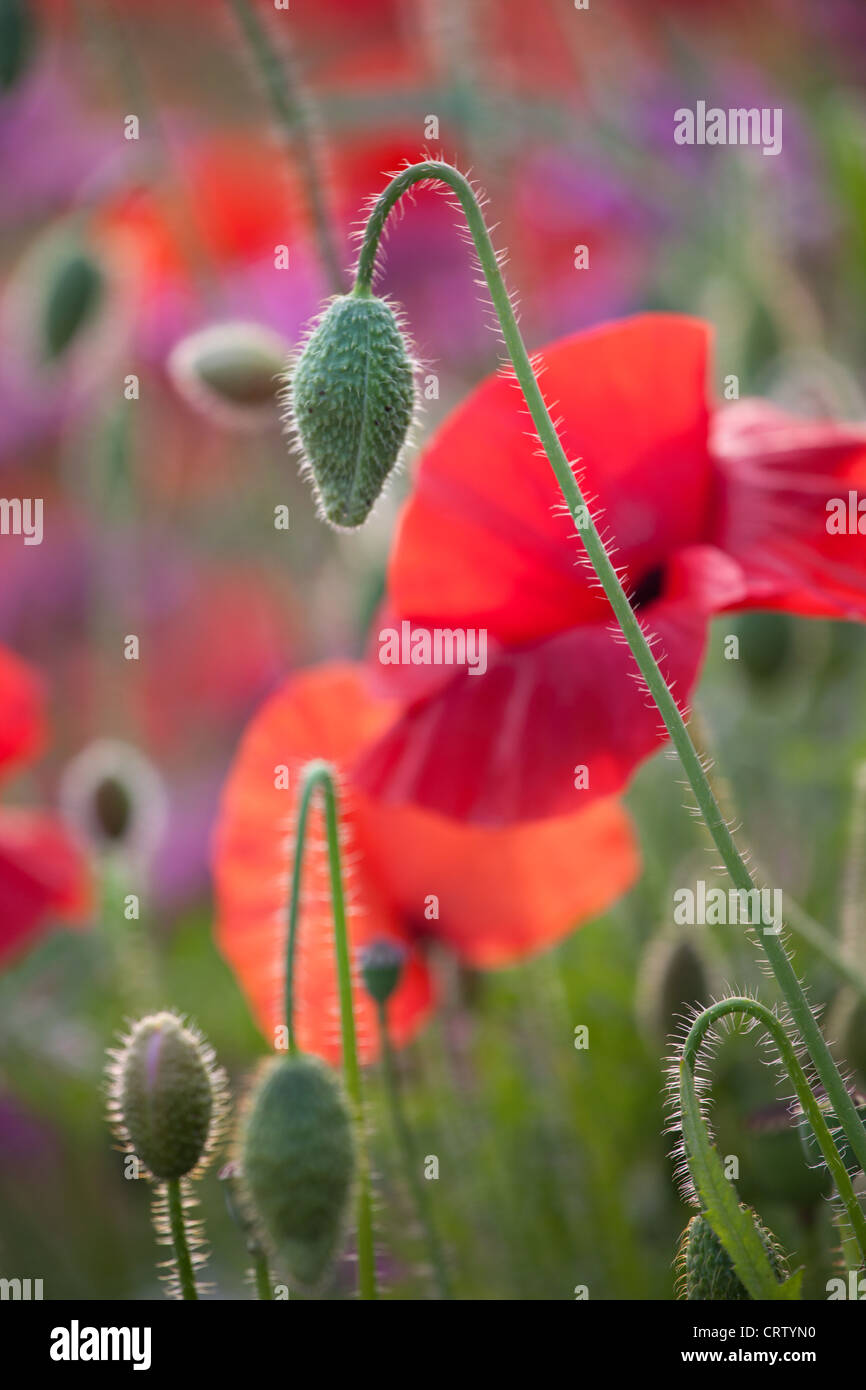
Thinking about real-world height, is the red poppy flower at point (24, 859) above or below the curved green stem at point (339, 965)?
above

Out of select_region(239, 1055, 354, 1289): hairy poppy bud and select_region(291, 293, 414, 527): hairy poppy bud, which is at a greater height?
select_region(291, 293, 414, 527): hairy poppy bud

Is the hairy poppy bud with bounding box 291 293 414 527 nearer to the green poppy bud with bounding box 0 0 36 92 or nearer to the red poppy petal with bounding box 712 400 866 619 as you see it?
the red poppy petal with bounding box 712 400 866 619

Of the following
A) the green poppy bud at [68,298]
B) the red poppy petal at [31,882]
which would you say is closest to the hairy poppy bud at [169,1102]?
the red poppy petal at [31,882]

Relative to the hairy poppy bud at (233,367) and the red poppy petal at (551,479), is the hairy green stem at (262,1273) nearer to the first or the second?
the red poppy petal at (551,479)

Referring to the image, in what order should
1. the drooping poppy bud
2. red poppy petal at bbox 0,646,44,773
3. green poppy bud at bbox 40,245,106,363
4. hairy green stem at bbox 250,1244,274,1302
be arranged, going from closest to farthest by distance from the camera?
hairy green stem at bbox 250,1244,274,1302 < the drooping poppy bud < red poppy petal at bbox 0,646,44,773 < green poppy bud at bbox 40,245,106,363

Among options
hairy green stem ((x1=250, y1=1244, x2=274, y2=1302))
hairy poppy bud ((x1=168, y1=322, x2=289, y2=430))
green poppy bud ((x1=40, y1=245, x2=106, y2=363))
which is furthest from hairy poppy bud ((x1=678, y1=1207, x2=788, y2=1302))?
green poppy bud ((x1=40, y1=245, x2=106, y2=363))
